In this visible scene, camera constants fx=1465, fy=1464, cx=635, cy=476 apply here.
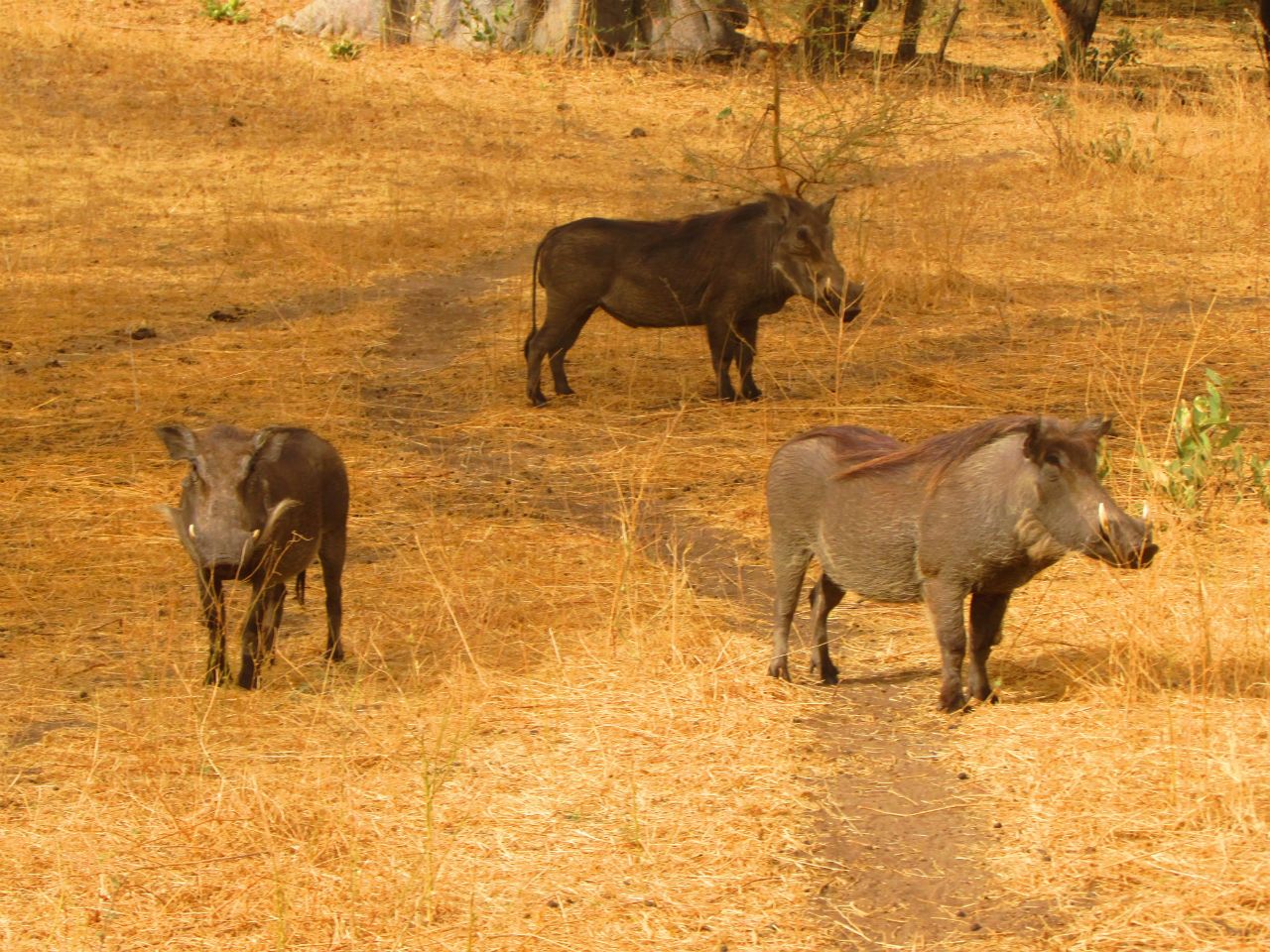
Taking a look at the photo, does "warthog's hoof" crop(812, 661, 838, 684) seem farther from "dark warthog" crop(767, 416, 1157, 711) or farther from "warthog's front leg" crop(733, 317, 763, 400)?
"warthog's front leg" crop(733, 317, 763, 400)

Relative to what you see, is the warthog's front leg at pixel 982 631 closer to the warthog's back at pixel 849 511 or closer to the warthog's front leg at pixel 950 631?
the warthog's front leg at pixel 950 631

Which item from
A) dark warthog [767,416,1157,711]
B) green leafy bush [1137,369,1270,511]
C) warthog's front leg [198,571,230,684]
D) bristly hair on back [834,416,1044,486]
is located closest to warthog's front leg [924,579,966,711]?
dark warthog [767,416,1157,711]

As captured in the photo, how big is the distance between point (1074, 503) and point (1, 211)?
9442mm

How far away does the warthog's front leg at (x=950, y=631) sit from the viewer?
150 inches

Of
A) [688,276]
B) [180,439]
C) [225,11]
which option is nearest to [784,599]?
[180,439]

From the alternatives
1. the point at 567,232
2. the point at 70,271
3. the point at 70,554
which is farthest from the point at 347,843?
the point at 70,271

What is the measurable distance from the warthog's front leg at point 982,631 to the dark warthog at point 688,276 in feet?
12.2

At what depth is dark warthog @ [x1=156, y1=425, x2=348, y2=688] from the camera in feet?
12.8

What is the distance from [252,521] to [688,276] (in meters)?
4.00

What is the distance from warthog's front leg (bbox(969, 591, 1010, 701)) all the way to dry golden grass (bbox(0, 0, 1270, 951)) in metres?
0.09

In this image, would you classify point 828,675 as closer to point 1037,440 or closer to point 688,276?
point 1037,440

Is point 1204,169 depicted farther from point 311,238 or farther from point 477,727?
point 477,727

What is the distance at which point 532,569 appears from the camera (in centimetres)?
508

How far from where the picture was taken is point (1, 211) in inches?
426
